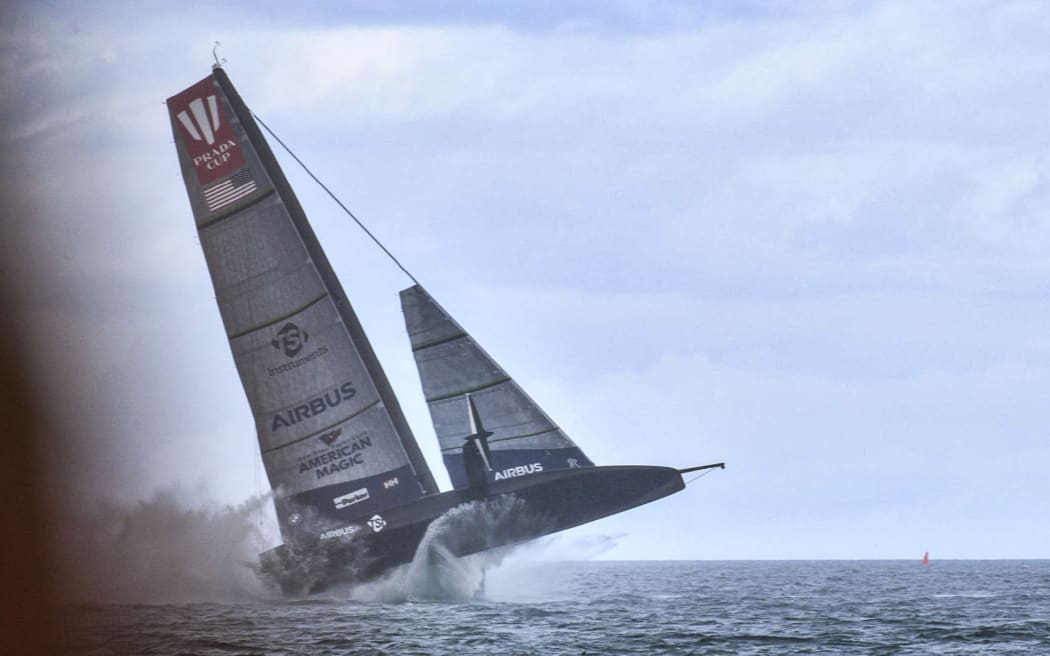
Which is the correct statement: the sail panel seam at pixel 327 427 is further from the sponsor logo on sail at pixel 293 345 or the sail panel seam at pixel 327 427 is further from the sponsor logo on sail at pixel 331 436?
the sponsor logo on sail at pixel 293 345

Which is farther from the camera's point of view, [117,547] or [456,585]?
[117,547]

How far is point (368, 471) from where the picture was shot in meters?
34.0

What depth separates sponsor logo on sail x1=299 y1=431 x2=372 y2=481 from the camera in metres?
34.1

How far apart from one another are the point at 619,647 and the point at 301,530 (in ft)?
32.4

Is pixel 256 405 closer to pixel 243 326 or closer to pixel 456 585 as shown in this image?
pixel 243 326

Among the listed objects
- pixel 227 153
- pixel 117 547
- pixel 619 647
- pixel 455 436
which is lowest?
pixel 619 647

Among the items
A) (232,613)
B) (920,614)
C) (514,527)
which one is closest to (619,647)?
(514,527)

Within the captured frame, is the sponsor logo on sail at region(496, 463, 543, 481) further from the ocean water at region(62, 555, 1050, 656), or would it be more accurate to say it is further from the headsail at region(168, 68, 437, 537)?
the ocean water at region(62, 555, 1050, 656)

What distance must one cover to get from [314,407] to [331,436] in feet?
2.67

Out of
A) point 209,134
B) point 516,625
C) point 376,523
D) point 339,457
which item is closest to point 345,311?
point 339,457

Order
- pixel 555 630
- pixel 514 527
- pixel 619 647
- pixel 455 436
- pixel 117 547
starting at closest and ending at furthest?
pixel 619 647, pixel 555 630, pixel 514 527, pixel 455 436, pixel 117 547

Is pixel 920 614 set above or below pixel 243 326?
below

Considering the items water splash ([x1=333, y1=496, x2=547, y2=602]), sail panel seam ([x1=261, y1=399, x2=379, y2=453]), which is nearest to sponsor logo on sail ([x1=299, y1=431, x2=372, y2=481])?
sail panel seam ([x1=261, y1=399, x2=379, y2=453])

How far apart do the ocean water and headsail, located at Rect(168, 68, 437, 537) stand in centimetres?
240
